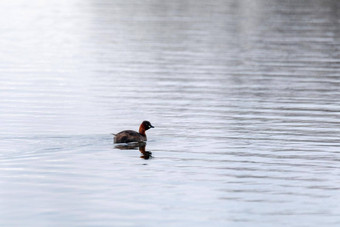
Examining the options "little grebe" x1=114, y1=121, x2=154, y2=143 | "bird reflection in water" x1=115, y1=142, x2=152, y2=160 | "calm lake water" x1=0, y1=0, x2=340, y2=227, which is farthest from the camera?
"little grebe" x1=114, y1=121, x2=154, y2=143

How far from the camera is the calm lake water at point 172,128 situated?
54.4 ft

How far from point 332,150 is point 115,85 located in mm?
14378

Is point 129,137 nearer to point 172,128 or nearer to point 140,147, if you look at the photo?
point 140,147

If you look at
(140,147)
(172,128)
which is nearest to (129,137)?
(140,147)

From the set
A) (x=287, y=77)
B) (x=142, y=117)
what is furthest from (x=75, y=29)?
(x=142, y=117)

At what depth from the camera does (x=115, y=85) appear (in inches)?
1378

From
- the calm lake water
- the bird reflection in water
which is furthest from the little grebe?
the calm lake water

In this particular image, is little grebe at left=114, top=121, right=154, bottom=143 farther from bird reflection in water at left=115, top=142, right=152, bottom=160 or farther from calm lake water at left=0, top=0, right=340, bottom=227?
calm lake water at left=0, top=0, right=340, bottom=227

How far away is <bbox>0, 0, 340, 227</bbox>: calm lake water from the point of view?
653 inches

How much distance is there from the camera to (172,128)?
2530 centimetres

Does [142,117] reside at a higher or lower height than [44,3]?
lower

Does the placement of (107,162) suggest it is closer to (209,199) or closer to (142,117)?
(209,199)

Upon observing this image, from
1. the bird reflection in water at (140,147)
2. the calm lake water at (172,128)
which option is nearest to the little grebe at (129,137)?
the bird reflection in water at (140,147)

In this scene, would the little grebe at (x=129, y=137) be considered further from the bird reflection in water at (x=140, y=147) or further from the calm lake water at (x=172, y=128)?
the calm lake water at (x=172, y=128)
